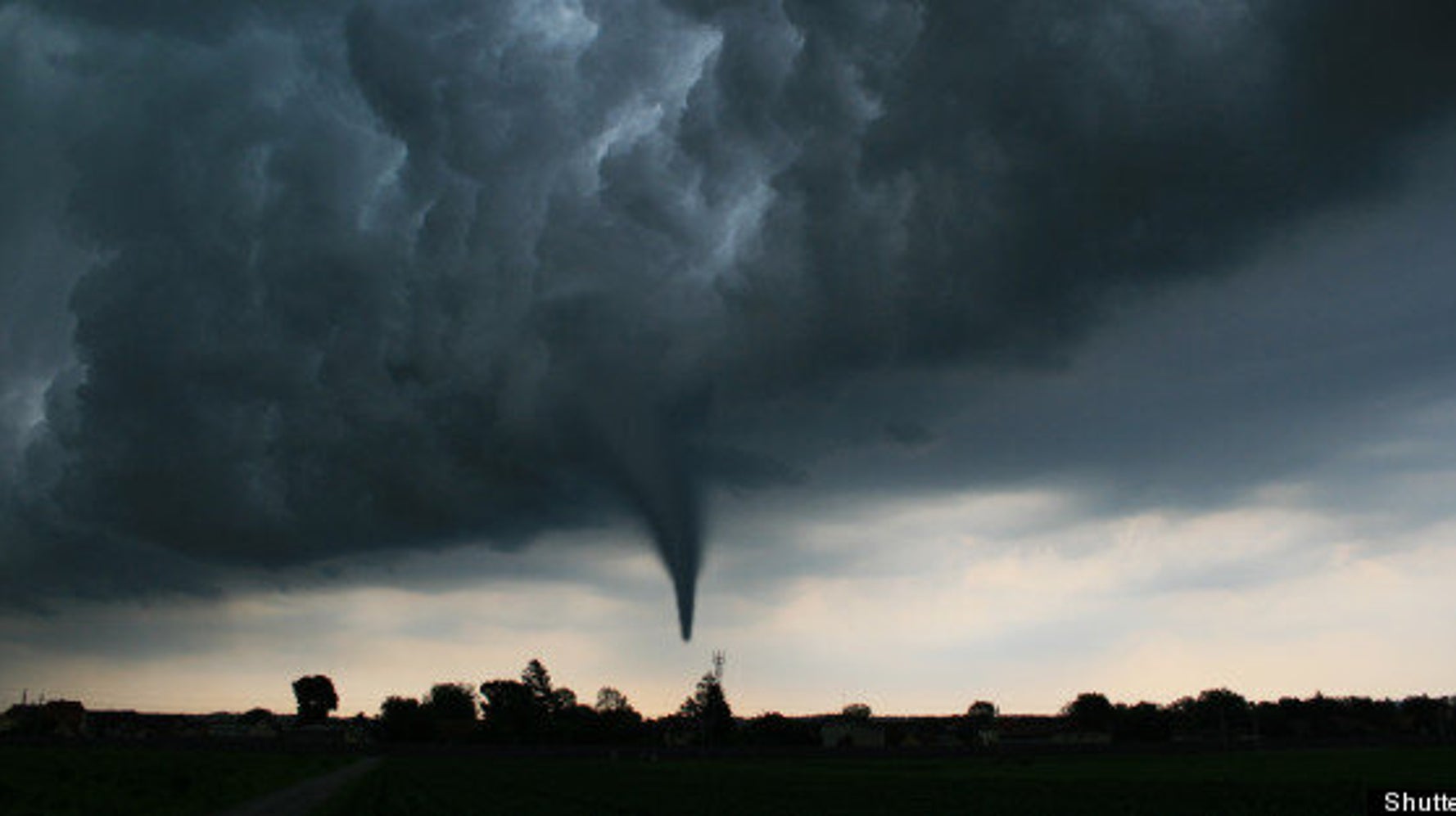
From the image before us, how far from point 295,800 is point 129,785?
12946mm

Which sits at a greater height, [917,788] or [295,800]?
[295,800]

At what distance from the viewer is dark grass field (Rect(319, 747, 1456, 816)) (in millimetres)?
50531

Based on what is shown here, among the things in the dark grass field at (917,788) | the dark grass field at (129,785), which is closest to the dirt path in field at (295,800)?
the dark grass field at (129,785)

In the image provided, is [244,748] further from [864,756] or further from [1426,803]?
[1426,803]

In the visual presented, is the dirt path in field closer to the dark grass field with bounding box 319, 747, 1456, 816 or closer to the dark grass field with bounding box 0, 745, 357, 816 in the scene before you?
the dark grass field with bounding box 0, 745, 357, 816

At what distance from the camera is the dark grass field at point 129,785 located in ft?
169

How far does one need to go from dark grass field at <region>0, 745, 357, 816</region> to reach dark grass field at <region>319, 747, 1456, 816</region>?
7.24m

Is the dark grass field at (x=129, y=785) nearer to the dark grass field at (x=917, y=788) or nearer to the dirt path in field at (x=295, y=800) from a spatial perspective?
the dirt path in field at (x=295, y=800)

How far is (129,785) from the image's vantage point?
6756 cm

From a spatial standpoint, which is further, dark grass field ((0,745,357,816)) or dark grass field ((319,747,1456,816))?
dark grass field ((0,745,357,816))

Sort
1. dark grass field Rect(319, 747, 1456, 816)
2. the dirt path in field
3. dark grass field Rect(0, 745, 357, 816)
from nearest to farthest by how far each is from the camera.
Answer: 1. dark grass field Rect(319, 747, 1456, 816)
2. dark grass field Rect(0, 745, 357, 816)
3. the dirt path in field

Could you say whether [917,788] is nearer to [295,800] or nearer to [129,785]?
[295,800]

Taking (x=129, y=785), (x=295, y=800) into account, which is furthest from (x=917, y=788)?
(x=129, y=785)

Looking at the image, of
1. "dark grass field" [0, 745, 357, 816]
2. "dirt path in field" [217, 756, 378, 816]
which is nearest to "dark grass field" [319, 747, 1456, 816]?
"dirt path in field" [217, 756, 378, 816]
